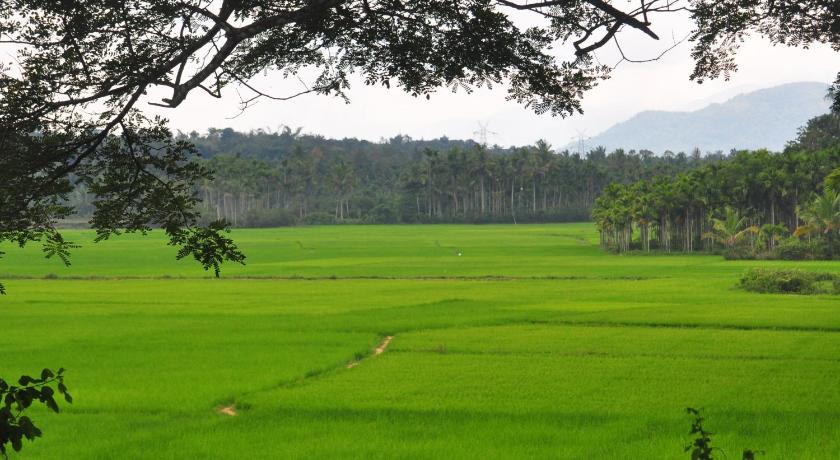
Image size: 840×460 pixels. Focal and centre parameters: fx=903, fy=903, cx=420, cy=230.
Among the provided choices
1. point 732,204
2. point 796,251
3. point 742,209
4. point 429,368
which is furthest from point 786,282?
point 742,209

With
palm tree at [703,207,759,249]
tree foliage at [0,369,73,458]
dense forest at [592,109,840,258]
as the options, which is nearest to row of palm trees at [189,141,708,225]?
dense forest at [592,109,840,258]

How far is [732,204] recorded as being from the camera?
64500 mm

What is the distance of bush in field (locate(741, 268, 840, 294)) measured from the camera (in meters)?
33.8

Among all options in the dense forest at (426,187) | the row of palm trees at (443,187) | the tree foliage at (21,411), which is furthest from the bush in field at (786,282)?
the row of palm trees at (443,187)

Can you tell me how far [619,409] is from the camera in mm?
12586

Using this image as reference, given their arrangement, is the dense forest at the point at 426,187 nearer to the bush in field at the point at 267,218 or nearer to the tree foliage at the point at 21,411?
the bush in field at the point at 267,218

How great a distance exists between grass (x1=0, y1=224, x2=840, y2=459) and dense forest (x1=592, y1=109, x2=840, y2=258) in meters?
22.2

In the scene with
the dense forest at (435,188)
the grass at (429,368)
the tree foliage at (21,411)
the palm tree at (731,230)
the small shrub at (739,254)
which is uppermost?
the dense forest at (435,188)

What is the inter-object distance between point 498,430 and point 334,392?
137 inches

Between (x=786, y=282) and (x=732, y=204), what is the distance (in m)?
31.6

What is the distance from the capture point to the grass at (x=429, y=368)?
11.1m

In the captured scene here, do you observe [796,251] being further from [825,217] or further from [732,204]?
[732,204]

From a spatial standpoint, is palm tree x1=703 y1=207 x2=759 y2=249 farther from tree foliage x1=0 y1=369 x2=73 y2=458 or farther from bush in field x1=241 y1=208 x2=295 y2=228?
bush in field x1=241 y1=208 x2=295 y2=228

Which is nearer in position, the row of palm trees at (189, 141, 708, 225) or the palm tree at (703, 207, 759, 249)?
the palm tree at (703, 207, 759, 249)
